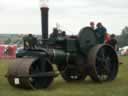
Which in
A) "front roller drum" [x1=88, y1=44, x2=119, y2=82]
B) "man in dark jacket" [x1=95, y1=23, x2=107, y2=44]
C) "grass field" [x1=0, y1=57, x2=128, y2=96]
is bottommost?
"grass field" [x1=0, y1=57, x2=128, y2=96]

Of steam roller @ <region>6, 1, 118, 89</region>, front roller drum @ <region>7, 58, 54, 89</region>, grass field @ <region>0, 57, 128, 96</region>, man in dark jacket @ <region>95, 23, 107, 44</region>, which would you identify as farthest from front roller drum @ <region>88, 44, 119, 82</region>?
front roller drum @ <region>7, 58, 54, 89</region>

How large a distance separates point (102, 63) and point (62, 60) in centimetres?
139

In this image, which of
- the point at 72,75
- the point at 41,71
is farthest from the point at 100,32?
the point at 41,71

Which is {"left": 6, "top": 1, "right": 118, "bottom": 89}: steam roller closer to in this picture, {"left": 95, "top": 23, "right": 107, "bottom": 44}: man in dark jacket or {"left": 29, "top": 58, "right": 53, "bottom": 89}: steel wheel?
{"left": 29, "top": 58, "right": 53, "bottom": 89}: steel wheel

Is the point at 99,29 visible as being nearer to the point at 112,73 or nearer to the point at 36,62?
the point at 112,73

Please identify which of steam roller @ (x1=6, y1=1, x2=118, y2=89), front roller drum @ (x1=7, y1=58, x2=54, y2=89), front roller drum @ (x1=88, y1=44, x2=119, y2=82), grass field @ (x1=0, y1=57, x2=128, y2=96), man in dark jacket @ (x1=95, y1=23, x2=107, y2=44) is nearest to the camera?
grass field @ (x1=0, y1=57, x2=128, y2=96)

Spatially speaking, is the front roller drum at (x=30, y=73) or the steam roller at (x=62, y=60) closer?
the front roller drum at (x=30, y=73)

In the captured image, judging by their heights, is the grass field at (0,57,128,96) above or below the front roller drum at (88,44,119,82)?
below

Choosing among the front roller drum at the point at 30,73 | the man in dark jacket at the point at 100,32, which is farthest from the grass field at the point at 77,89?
the man in dark jacket at the point at 100,32

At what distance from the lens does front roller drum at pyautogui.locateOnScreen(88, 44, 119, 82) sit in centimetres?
1274

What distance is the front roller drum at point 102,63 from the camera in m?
12.7

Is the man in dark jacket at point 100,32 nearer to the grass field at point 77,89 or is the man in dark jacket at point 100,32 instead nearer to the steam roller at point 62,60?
the steam roller at point 62,60

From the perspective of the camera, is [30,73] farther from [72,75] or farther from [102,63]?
[102,63]

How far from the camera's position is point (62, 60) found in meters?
12.4
